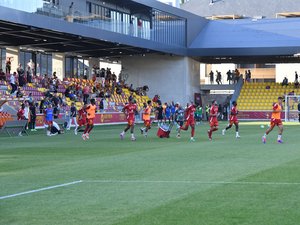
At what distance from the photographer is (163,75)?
71375mm

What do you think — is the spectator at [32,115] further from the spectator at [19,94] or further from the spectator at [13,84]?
the spectator at [13,84]

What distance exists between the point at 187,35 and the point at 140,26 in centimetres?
1012

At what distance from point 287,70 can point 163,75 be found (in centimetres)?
2954

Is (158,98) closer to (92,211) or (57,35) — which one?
(57,35)

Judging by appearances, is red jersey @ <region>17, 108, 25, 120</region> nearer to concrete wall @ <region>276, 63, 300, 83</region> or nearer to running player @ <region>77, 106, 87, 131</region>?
running player @ <region>77, 106, 87, 131</region>

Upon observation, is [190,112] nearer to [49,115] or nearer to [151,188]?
[49,115]

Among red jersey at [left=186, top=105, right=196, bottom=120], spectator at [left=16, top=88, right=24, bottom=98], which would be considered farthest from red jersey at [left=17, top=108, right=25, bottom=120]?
red jersey at [left=186, top=105, right=196, bottom=120]

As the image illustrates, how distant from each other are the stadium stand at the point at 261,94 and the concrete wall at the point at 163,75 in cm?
563

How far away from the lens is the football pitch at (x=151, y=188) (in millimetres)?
10352

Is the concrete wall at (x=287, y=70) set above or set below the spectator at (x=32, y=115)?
above

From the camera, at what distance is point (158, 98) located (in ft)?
220

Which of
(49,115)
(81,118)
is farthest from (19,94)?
(49,115)

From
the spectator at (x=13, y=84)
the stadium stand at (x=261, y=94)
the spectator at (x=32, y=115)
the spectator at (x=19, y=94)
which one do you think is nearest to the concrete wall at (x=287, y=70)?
the stadium stand at (x=261, y=94)

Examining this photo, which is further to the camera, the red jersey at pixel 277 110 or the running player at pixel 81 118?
the running player at pixel 81 118
